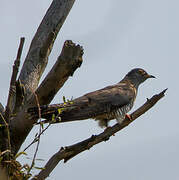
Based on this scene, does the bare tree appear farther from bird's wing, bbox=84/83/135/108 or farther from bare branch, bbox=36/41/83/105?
bird's wing, bbox=84/83/135/108

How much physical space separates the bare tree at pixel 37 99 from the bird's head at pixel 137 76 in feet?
9.11

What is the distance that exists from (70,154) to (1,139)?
60cm

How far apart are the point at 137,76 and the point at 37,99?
397cm

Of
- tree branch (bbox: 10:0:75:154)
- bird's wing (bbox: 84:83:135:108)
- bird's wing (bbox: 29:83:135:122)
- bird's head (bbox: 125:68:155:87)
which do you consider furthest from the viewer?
bird's head (bbox: 125:68:155:87)

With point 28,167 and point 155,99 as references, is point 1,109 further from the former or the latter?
point 155,99

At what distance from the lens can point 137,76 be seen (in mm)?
7844

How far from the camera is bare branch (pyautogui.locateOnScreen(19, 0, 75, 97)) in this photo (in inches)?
197

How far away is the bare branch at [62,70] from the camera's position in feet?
13.4

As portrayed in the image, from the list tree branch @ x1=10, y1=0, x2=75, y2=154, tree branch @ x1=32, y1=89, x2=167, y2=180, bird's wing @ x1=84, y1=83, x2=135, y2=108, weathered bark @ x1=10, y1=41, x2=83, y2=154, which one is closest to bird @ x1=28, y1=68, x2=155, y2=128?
bird's wing @ x1=84, y1=83, x2=135, y2=108

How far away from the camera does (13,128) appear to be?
14.4 ft

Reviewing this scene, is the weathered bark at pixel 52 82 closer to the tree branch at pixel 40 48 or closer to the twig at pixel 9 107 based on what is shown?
the tree branch at pixel 40 48

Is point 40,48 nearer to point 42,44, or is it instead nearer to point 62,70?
point 42,44

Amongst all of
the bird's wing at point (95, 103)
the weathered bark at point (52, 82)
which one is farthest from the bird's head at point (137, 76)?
the weathered bark at point (52, 82)

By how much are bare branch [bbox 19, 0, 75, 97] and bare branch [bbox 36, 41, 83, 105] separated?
61 centimetres
